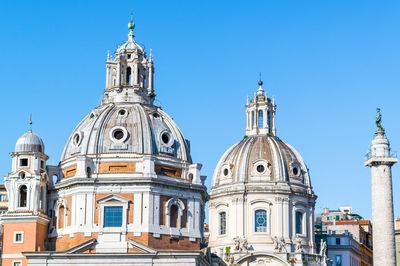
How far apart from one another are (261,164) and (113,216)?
3354 cm

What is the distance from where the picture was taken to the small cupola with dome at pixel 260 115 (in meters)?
107

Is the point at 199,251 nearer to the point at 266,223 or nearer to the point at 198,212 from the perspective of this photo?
the point at 198,212

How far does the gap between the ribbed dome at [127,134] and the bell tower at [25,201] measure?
3.37 meters

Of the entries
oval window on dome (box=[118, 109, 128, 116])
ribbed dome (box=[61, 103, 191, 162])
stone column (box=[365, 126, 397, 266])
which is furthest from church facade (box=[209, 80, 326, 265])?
oval window on dome (box=[118, 109, 128, 116])

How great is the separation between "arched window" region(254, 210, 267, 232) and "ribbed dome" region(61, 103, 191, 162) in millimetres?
25359

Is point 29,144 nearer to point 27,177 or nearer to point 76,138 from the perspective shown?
point 27,177

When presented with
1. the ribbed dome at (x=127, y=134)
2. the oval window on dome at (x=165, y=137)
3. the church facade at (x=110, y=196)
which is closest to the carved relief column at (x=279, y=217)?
the church facade at (x=110, y=196)

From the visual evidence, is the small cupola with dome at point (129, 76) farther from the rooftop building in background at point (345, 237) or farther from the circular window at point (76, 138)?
the rooftop building in background at point (345, 237)

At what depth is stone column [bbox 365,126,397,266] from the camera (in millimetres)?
74688

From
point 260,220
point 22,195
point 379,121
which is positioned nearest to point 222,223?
point 260,220

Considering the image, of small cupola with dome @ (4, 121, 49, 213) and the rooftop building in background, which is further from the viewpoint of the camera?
the rooftop building in background

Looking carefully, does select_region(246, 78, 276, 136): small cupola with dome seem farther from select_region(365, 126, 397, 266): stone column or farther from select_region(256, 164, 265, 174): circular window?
select_region(365, 126, 397, 266): stone column

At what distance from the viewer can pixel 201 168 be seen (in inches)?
2970

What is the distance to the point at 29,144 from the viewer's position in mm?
73688
